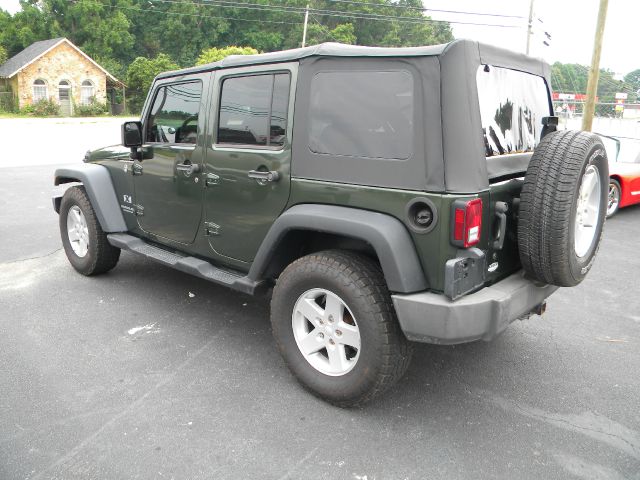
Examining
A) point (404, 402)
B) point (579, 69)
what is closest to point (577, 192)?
point (404, 402)

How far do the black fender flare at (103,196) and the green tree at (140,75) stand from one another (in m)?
44.1

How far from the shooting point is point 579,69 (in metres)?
79.4

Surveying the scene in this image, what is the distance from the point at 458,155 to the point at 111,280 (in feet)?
12.1

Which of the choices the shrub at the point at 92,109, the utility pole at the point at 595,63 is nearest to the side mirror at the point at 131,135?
the utility pole at the point at 595,63

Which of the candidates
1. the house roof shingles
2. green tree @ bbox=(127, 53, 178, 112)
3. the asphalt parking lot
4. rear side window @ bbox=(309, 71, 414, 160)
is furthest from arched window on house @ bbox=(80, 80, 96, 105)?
rear side window @ bbox=(309, 71, 414, 160)

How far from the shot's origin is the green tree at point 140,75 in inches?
1813

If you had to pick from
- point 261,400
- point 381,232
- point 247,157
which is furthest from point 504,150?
point 261,400

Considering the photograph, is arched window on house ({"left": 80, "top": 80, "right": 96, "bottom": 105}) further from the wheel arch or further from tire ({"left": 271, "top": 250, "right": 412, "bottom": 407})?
tire ({"left": 271, "top": 250, "right": 412, "bottom": 407})

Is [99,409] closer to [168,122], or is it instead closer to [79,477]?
[79,477]

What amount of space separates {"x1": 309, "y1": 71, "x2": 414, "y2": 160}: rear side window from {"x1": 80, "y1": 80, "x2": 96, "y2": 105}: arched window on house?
159 ft

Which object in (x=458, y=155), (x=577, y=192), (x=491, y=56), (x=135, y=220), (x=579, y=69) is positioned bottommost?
(x=135, y=220)

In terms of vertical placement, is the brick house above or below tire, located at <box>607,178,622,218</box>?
above

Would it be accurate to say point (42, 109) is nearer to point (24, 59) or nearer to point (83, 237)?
point (24, 59)

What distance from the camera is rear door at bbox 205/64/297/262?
3.26 meters
